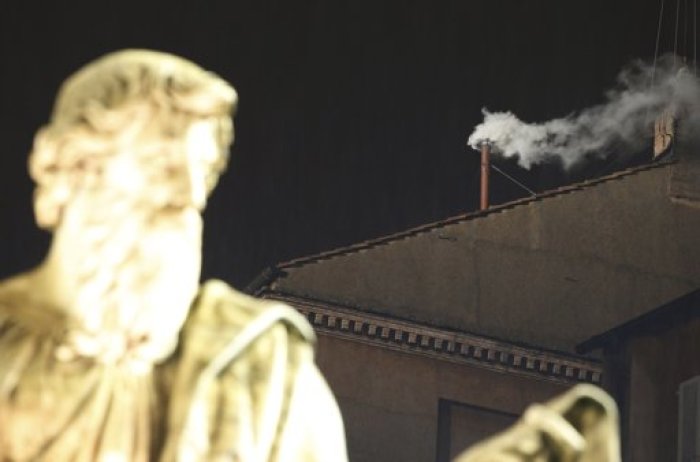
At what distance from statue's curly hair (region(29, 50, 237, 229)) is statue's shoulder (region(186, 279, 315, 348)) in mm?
292

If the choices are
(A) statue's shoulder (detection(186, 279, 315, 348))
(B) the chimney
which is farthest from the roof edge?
(A) statue's shoulder (detection(186, 279, 315, 348))

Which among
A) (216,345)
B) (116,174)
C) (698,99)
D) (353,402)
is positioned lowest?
(216,345)

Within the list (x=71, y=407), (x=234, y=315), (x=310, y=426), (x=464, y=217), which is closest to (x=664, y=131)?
(x=464, y=217)

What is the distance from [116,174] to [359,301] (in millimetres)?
23991

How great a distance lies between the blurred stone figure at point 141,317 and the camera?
5.39 metres

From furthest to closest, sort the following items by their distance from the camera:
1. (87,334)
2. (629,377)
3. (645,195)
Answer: (645,195), (629,377), (87,334)

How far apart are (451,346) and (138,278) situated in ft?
79.7

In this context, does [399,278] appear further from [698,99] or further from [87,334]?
A: [87,334]

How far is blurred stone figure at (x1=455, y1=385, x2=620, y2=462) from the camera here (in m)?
5.35

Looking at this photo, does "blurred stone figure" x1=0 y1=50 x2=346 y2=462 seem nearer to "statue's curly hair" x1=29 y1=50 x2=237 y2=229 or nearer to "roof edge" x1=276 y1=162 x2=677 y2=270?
"statue's curly hair" x1=29 y1=50 x2=237 y2=229

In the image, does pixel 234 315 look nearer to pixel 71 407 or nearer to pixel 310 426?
pixel 310 426

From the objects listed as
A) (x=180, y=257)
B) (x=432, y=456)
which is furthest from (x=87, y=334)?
(x=432, y=456)

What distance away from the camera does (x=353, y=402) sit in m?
29.0

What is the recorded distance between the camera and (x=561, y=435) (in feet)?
17.5
